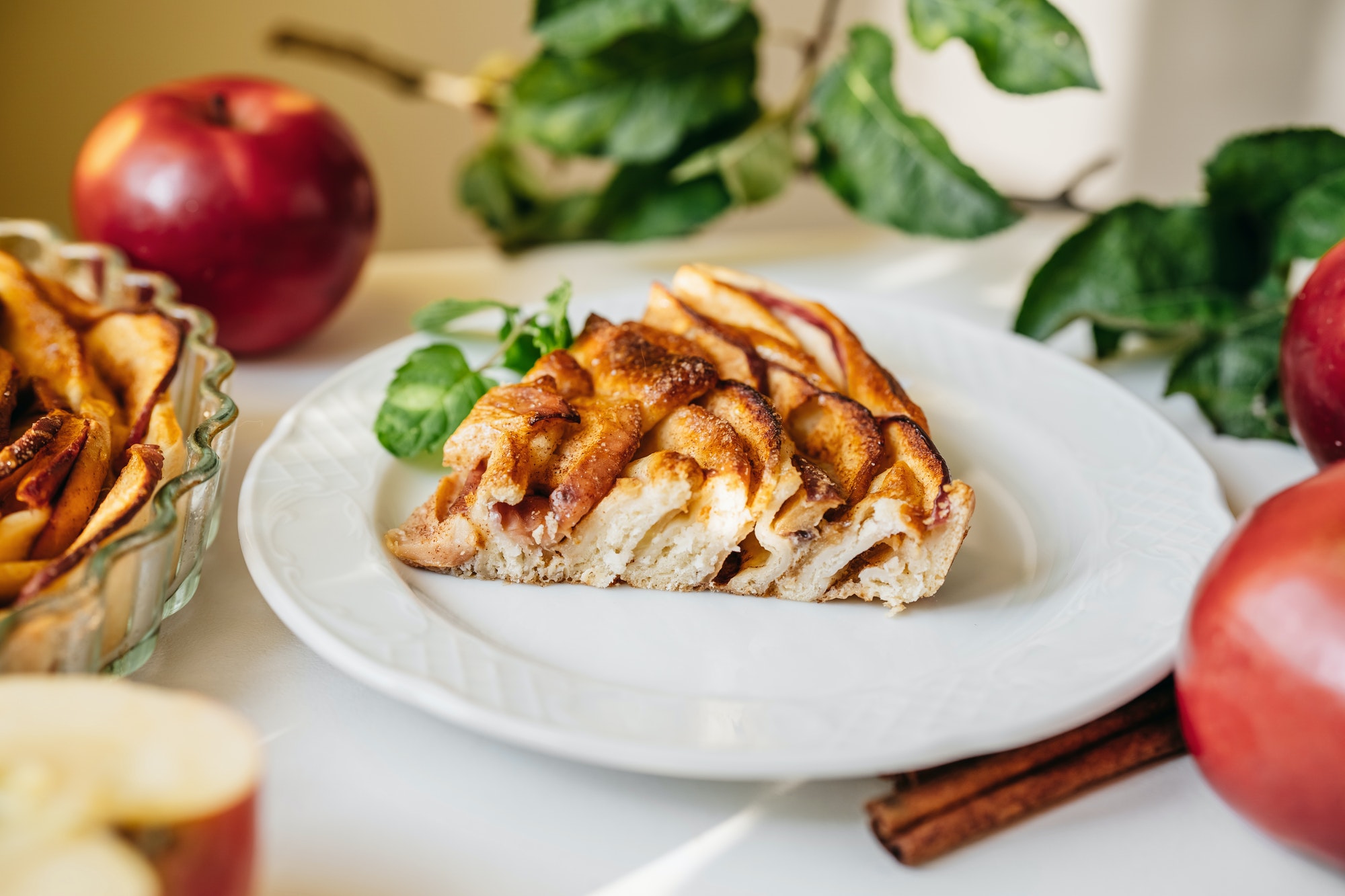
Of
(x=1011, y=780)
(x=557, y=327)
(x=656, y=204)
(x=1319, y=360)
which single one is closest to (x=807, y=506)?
(x=1011, y=780)

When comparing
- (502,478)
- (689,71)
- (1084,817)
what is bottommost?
(1084,817)

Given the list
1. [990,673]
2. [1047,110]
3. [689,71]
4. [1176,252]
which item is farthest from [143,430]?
[1047,110]

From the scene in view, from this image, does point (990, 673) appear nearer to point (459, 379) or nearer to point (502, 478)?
point (502, 478)

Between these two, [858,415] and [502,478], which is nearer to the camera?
[502,478]

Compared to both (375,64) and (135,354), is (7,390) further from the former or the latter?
(375,64)

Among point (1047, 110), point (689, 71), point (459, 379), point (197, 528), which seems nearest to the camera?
point (197, 528)

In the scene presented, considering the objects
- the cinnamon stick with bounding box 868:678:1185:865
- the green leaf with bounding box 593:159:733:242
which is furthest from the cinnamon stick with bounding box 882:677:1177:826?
the green leaf with bounding box 593:159:733:242

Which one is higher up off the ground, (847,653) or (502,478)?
(502,478)
